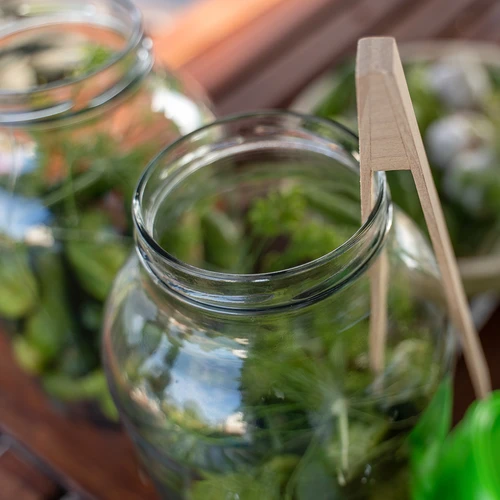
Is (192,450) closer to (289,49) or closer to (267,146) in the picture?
(267,146)

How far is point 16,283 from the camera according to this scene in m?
0.43

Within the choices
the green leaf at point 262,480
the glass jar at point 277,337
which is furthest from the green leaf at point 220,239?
the green leaf at point 262,480

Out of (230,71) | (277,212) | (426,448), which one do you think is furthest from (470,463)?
(230,71)

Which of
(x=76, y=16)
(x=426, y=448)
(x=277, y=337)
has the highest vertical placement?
(x=76, y=16)

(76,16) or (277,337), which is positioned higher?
(76,16)

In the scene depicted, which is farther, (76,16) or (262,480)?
(76,16)

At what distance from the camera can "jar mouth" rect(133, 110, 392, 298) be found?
0.84ft

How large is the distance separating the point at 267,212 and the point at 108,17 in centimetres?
22

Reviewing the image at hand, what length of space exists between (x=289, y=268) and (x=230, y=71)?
0.50 meters

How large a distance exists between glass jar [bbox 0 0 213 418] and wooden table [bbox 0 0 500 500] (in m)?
0.05

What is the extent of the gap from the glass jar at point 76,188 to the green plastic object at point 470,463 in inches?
8.3

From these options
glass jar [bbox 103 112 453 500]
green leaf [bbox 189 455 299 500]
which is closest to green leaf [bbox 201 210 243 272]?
glass jar [bbox 103 112 453 500]

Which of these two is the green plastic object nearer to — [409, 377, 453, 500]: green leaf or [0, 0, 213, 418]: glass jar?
[409, 377, 453, 500]: green leaf

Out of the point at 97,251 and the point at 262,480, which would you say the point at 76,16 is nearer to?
the point at 97,251
